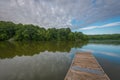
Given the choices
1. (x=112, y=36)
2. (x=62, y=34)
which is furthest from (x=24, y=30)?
(x=112, y=36)

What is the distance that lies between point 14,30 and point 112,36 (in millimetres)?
113394

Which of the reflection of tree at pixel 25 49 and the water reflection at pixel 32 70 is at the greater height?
the reflection of tree at pixel 25 49

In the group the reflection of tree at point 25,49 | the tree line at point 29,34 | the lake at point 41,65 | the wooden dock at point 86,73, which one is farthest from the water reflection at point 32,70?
the tree line at point 29,34

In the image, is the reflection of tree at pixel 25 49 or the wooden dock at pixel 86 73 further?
the reflection of tree at pixel 25 49

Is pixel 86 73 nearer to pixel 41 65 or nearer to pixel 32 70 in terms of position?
pixel 32 70

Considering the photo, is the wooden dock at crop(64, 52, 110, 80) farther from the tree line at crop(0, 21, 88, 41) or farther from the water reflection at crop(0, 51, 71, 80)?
the tree line at crop(0, 21, 88, 41)

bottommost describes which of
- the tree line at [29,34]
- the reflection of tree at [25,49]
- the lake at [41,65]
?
the lake at [41,65]

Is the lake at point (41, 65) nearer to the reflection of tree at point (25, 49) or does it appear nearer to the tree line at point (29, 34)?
the reflection of tree at point (25, 49)

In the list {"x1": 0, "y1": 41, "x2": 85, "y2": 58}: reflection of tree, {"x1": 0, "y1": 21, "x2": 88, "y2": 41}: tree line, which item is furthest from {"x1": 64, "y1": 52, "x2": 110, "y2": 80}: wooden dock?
{"x1": 0, "y1": 21, "x2": 88, "y2": 41}: tree line

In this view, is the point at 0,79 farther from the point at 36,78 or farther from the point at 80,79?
the point at 80,79

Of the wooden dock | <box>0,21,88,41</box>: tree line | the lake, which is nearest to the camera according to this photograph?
the wooden dock

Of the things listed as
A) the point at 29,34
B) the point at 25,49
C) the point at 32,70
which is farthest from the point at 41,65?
the point at 29,34

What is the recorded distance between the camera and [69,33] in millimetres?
80438

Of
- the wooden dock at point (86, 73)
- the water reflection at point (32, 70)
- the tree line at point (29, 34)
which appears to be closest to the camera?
the wooden dock at point (86, 73)
